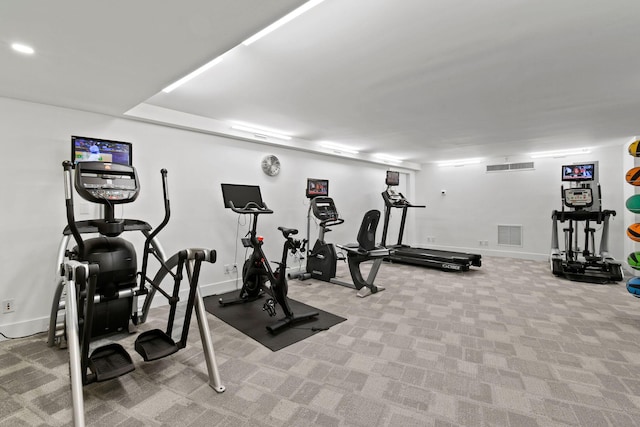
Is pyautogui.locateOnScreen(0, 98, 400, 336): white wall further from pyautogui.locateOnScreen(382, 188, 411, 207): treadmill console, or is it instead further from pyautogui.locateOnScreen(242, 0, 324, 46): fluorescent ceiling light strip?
pyautogui.locateOnScreen(242, 0, 324, 46): fluorescent ceiling light strip

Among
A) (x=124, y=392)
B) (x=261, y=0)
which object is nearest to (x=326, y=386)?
(x=124, y=392)

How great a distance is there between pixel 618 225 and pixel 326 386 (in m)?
7.51

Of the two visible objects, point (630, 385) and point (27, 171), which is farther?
point (27, 171)

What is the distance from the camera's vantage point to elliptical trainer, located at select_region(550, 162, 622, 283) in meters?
5.21

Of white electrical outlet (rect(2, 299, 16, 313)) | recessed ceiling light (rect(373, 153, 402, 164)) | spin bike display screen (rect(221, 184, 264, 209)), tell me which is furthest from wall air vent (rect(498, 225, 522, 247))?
white electrical outlet (rect(2, 299, 16, 313))

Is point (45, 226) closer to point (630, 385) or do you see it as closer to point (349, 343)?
point (349, 343)

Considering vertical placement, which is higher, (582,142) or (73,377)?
(582,142)

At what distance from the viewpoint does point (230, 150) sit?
4.73 m

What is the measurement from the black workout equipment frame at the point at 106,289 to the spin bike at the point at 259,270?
1.06 m

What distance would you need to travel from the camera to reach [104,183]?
7.73ft

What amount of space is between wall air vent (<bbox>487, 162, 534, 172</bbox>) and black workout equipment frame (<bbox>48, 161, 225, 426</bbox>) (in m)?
7.87

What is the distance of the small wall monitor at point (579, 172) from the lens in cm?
616

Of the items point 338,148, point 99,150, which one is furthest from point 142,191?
point 338,148

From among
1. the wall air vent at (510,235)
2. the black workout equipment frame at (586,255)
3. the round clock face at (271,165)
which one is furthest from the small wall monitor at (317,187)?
the wall air vent at (510,235)
